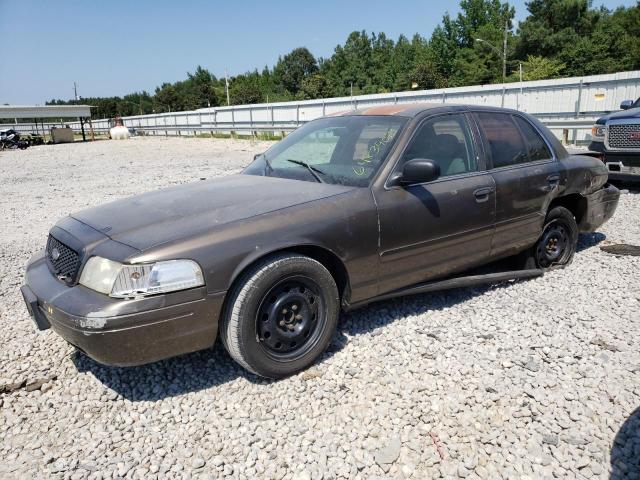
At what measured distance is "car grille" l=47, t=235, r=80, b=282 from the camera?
9.32ft

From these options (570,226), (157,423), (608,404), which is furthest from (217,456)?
(570,226)

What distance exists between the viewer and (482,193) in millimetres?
3893

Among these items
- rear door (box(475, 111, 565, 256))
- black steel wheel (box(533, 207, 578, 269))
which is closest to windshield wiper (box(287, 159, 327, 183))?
rear door (box(475, 111, 565, 256))

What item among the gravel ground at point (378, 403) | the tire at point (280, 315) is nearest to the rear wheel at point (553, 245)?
the gravel ground at point (378, 403)

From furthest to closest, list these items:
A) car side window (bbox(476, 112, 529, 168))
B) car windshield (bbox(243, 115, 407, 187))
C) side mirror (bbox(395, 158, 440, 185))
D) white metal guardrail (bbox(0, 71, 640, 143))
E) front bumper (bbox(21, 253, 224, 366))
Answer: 1. white metal guardrail (bbox(0, 71, 640, 143))
2. car side window (bbox(476, 112, 529, 168))
3. car windshield (bbox(243, 115, 407, 187))
4. side mirror (bbox(395, 158, 440, 185))
5. front bumper (bbox(21, 253, 224, 366))

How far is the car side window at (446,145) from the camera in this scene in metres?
3.66

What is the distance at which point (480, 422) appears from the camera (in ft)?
8.55

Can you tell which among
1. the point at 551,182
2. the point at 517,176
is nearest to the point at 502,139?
the point at 517,176

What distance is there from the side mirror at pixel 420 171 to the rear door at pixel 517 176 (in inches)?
39.2

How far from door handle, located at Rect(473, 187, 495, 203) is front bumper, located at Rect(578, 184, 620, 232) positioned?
5.46 ft

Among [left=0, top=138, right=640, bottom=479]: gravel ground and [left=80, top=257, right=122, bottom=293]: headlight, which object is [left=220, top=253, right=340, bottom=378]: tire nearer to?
[left=0, top=138, right=640, bottom=479]: gravel ground

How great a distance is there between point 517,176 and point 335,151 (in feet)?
5.38

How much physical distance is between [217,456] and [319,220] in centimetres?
147

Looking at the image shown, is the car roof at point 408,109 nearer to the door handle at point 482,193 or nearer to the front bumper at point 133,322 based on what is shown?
the door handle at point 482,193
